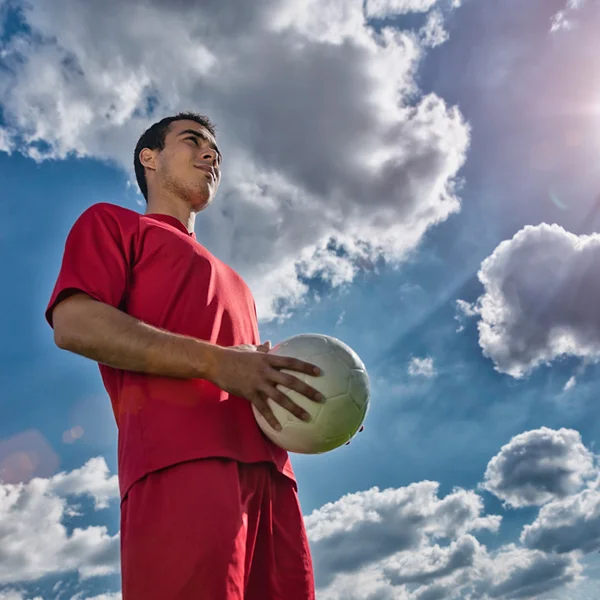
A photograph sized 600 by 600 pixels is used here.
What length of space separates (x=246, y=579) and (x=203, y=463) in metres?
0.73

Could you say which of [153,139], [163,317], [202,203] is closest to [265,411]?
[163,317]

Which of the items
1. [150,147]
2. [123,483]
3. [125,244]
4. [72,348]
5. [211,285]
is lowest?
[123,483]

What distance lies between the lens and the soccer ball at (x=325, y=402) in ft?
10.6

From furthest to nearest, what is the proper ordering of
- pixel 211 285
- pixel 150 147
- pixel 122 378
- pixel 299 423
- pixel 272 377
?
pixel 150 147 → pixel 211 285 → pixel 122 378 → pixel 299 423 → pixel 272 377

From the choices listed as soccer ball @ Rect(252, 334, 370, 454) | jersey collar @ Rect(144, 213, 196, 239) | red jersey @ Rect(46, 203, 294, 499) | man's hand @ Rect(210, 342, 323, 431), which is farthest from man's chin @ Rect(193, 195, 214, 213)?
man's hand @ Rect(210, 342, 323, 431)

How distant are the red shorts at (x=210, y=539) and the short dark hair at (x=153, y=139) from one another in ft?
9.79

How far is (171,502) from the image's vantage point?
3035mm

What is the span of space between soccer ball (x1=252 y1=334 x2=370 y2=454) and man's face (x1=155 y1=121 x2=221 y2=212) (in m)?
1.77

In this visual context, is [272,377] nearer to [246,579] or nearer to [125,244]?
[246,579]

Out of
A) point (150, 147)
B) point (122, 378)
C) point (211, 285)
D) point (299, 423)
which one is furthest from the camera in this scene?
point (150, 147)

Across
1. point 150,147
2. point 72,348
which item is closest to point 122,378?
point 72,348

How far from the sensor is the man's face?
4.79 m

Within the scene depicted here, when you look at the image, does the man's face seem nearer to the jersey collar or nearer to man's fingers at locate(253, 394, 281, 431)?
the jersey collar

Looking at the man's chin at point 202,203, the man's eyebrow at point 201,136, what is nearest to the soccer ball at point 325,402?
the man's chin at point 202,203
